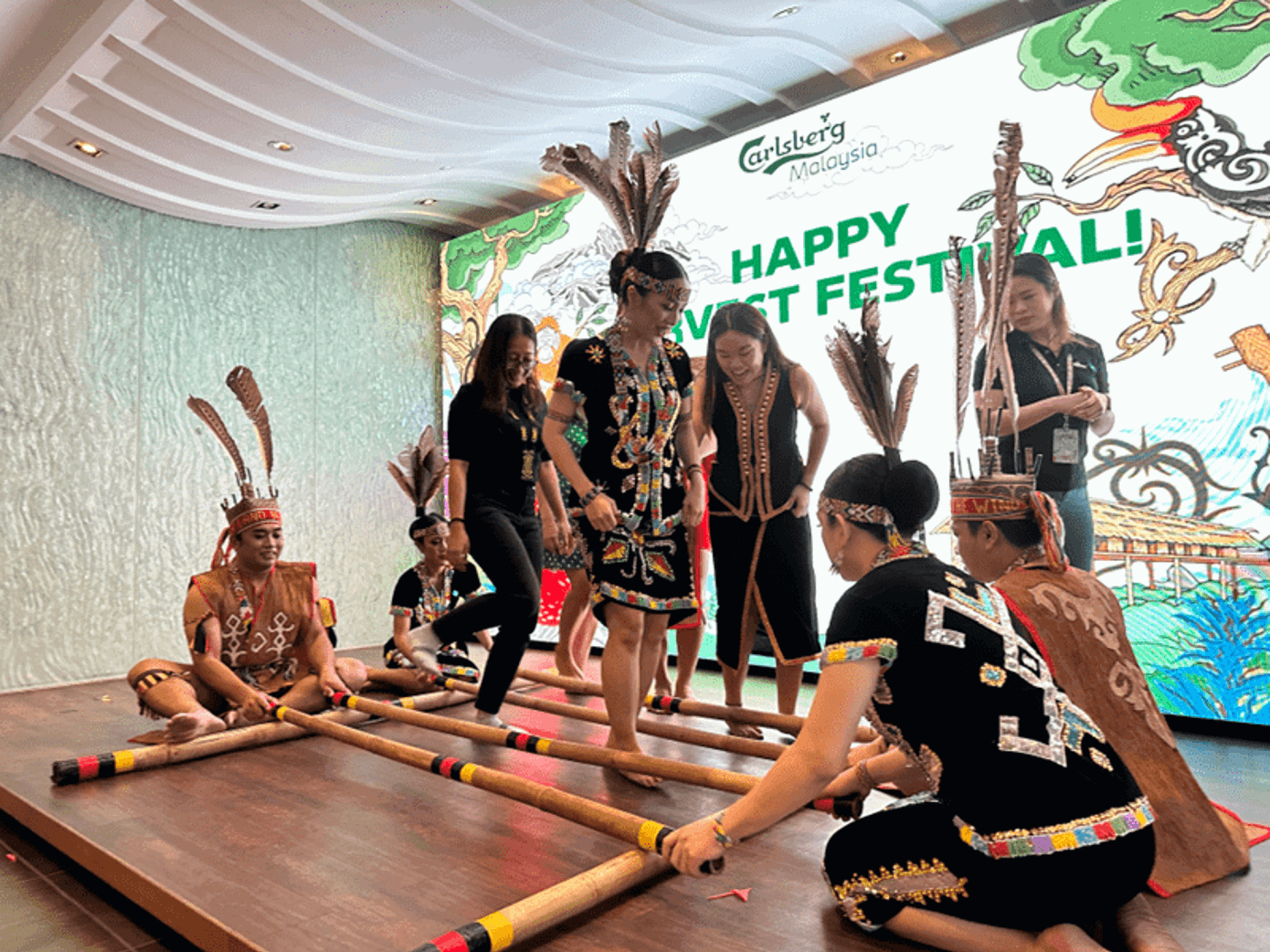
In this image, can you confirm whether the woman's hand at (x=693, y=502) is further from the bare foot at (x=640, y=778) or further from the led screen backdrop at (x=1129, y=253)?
the led screen backdrop at (x=1129, y=253)

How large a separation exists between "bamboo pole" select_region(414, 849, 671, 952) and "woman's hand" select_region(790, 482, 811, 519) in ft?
5.27

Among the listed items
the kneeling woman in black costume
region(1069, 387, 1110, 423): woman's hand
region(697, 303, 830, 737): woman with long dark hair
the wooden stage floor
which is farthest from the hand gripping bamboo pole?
region(1069, 387, 1110, 423): woman's hand

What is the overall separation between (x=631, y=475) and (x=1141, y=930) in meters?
1.69

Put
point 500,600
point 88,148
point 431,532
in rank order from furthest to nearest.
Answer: point 88,148
point 431,532
point 500,600

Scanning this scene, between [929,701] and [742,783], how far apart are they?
0.70 m

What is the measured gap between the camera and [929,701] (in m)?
1.48

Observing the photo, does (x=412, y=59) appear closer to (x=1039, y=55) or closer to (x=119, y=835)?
(x=1039, y=55)

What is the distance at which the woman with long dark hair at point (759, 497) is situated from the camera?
10.7 feet

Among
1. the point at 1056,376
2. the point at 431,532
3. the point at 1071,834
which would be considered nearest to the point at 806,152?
the point at 1056,376

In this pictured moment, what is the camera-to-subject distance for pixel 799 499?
328cm

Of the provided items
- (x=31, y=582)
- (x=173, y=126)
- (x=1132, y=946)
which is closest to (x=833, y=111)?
(x=173, y=126)

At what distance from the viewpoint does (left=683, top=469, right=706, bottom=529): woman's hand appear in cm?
279

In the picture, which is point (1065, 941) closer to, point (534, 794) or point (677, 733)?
point (534, 794)

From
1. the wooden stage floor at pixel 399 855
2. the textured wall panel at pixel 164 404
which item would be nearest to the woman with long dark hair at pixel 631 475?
the wooden stage floor at pixel 399 855
